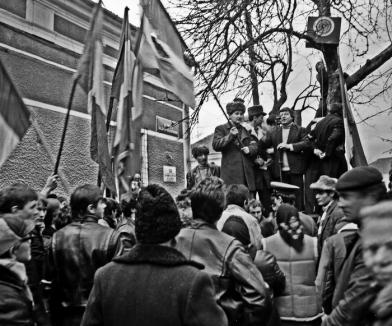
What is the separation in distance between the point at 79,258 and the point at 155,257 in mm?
1312

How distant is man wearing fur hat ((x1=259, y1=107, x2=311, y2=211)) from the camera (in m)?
6.89

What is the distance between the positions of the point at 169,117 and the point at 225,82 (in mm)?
4011

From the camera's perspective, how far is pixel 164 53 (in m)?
5.28

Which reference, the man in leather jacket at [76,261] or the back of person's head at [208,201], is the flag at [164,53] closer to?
the man in leather jacket at [76,261]

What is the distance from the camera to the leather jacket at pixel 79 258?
333 cm

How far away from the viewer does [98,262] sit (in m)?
3.32

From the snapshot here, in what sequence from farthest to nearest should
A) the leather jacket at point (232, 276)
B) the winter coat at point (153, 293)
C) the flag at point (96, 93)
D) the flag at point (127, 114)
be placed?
the flag at point (96, 93) < the flag at point (127, 114) < the leather jacket at point (232, 276) < the winter coat at point (153, 293)

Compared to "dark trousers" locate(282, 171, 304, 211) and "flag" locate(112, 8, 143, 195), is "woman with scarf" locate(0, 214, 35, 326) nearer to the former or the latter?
"flag" locate(112, 8, 143, 195)

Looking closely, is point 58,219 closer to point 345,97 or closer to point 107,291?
point 107,291

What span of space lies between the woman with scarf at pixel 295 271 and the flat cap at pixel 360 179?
1330 millimetres

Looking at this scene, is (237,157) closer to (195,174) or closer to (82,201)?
(195,174)

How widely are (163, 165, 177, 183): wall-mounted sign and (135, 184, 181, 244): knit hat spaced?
11017mm

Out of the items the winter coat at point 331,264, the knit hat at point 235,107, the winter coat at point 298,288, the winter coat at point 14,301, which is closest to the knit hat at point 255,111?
the knit hat at point 235,107

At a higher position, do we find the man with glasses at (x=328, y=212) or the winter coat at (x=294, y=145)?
the winter coat at (x=294, y=145)
